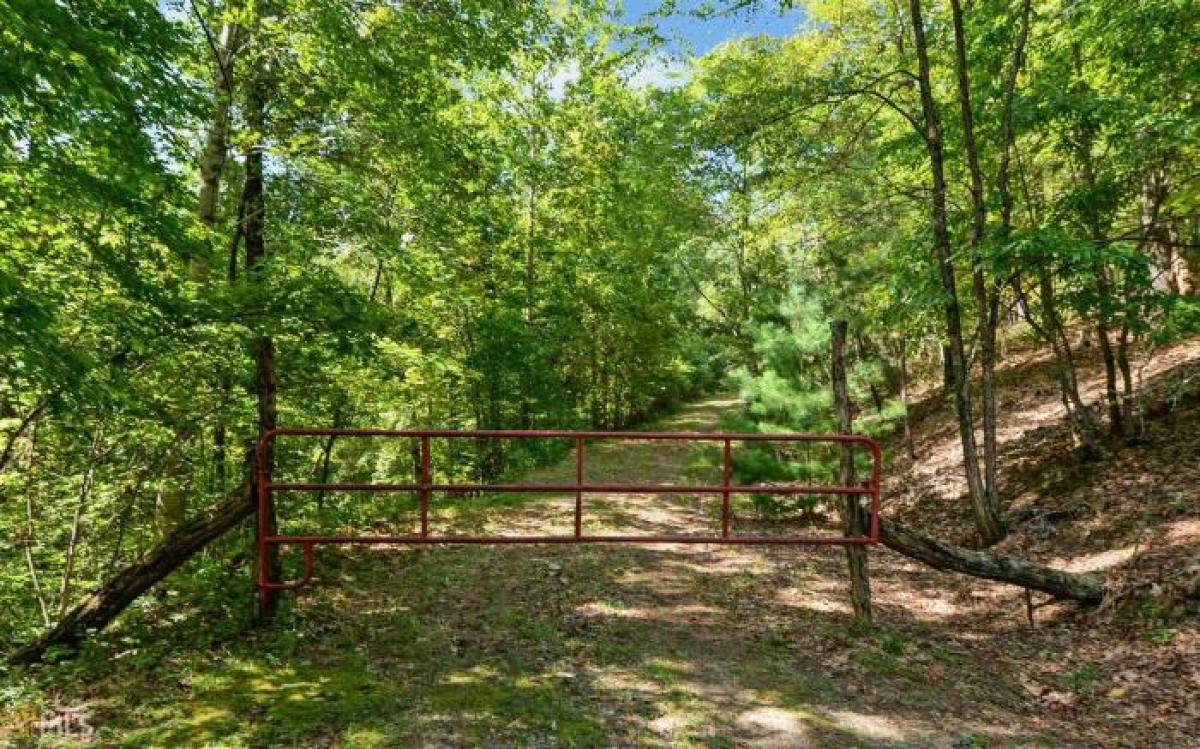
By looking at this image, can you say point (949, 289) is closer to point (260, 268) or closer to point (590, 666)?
point (590, 666)

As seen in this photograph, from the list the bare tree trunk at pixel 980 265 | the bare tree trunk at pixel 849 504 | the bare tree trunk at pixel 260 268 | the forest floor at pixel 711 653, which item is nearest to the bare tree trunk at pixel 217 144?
the bare tree trunk at pixel 260 268

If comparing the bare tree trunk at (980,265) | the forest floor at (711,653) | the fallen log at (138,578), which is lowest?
the forest floor at (711,653)

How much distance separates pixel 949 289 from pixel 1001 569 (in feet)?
11.6

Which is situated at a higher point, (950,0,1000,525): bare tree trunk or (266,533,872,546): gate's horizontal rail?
(950,0,1000,525): bare tree trunk

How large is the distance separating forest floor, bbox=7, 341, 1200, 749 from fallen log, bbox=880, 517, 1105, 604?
27 centimetres

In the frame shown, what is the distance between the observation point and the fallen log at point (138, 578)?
5203 mm

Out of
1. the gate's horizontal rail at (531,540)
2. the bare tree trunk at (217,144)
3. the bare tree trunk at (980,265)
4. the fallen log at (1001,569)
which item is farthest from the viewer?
the bare tree trunk at (980,265)

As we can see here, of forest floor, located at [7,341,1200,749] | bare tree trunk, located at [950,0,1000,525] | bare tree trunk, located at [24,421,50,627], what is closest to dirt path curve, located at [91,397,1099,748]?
forest floor, located at [7,341,1200,749]

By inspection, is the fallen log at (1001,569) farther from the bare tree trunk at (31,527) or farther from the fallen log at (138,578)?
the bare tree trunk at (31,527)

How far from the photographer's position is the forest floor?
4.46 m

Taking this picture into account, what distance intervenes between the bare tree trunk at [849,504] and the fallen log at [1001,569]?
42cm

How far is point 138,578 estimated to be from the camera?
5504 mm

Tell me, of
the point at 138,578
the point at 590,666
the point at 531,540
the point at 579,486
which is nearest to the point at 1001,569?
the point at 590,666

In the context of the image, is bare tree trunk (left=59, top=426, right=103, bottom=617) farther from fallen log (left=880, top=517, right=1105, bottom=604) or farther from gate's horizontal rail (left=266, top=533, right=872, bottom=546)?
fallen log (left=880, top=517, right=1105, bottom=604)
